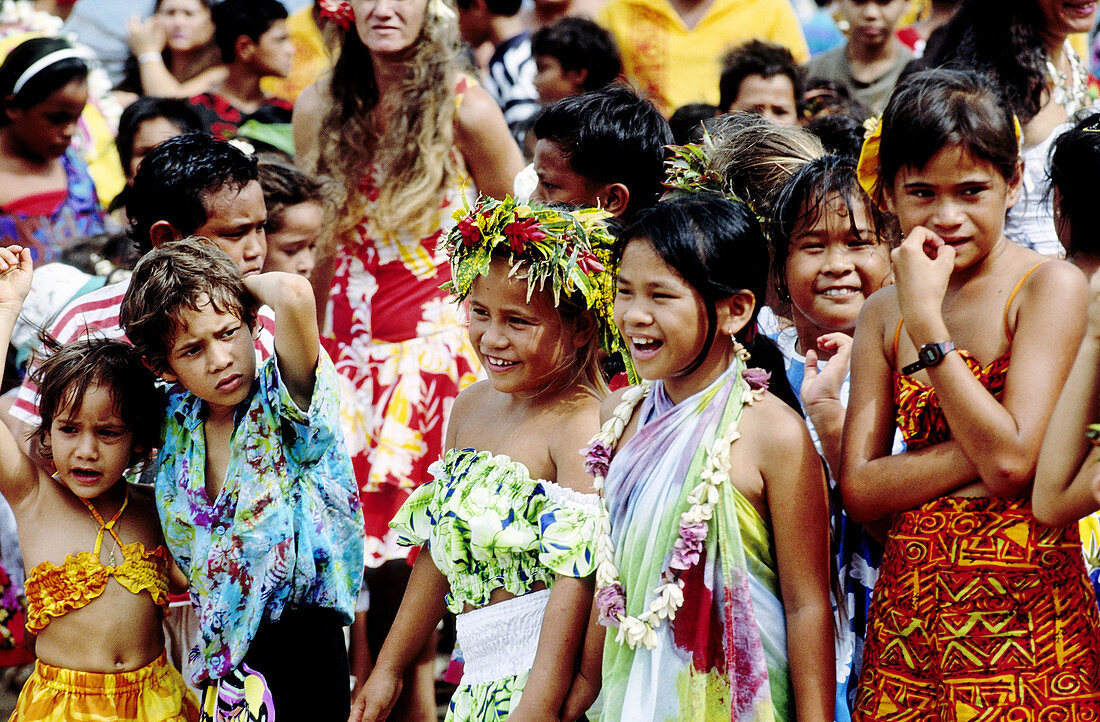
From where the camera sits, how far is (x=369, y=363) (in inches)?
183

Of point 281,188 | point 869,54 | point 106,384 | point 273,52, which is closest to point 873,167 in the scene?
point 106,384

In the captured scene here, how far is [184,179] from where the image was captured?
3713 millimetres

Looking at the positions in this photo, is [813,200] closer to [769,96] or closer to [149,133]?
[769,96]

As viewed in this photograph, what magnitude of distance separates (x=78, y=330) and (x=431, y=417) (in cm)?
127

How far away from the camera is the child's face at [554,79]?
6.45 metres

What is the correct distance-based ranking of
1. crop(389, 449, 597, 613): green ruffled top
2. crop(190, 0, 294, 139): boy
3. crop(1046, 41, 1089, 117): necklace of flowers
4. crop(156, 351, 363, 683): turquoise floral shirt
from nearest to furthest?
crop(389, 449, 597, 613): green ruffled top, crop(156, 351, 363, 683): turquoise floral shirt, crop(1046, 41, 1089, 117): necklace of flowers, crop(190, 0, 294, 139): boy

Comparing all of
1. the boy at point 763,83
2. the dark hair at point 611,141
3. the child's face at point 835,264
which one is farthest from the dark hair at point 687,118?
the child's face at point 835,264

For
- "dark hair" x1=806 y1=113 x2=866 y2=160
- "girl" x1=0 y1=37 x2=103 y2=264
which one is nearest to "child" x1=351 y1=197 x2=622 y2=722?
"dark hair" x1=806 y1=113 x2=866 y2=160

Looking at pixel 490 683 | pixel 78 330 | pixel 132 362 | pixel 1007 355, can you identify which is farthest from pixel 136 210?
pixel 1007 355

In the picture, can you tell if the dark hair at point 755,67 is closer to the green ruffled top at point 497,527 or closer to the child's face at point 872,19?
the child's face at point 872,19

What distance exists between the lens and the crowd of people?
8.04 feet

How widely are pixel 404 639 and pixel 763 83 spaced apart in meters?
3.21

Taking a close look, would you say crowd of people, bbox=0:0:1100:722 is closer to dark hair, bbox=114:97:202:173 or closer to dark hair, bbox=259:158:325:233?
dark hair, bbox=259:158:325:233

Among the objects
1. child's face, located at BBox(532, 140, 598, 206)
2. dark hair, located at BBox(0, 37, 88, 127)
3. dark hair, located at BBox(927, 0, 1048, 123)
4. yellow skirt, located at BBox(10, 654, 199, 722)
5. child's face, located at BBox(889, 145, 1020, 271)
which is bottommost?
yellow skirt, located at BBox(10, 654, 199, 722)
